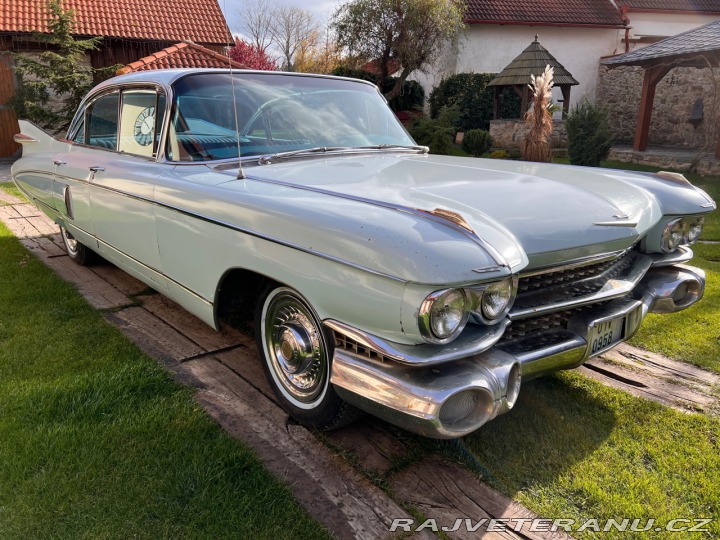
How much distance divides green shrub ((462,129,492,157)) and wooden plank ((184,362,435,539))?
12.7 meters

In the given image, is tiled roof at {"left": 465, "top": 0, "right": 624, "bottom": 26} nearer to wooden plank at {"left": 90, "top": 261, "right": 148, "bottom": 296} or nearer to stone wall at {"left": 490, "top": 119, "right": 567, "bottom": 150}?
stone wall at {"left": 490, "top": 119, "right": 567, "bottom": 150}

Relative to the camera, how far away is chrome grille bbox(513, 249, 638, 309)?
7.32 ft

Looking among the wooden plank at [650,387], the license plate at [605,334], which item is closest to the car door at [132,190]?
the license plate at [605,334]

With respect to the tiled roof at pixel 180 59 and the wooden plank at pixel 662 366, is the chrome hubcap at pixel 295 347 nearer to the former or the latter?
the wooden plank at pixel 662 366

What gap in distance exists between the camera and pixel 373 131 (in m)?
3.51

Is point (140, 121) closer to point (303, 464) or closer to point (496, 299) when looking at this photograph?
point (303, 464)

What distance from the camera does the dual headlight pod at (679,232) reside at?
2.89 meters

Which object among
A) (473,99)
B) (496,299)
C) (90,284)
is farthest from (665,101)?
(496,299)

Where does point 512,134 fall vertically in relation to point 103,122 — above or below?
below

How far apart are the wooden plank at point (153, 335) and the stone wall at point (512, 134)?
1360cm

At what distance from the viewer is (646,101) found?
45.1ft

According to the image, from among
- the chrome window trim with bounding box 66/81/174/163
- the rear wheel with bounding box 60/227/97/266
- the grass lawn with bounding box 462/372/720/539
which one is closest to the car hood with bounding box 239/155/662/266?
the chrome window trim with bounding box 66/81/174/163

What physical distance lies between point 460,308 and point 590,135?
1068 centimetres

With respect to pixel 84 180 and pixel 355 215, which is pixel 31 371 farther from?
pixel 355 215
